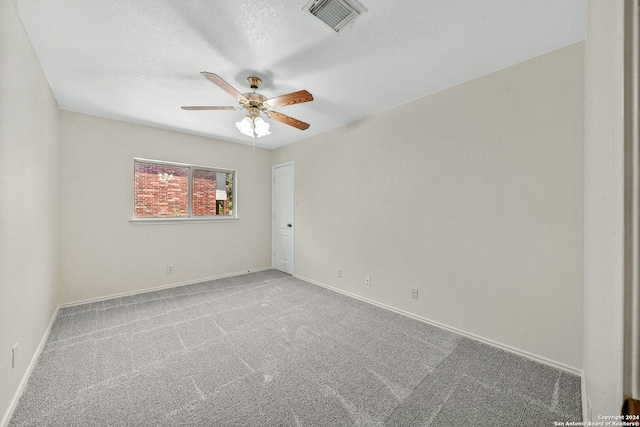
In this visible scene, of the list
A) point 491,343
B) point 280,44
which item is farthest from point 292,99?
point 491,343

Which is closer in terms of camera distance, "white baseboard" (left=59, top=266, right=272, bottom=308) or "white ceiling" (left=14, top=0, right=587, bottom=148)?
"white ceiling" (left=14, top=0, right=587, bottom=148)

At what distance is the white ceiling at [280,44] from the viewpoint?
5.15 ft

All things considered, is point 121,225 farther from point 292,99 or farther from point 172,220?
point 292,99

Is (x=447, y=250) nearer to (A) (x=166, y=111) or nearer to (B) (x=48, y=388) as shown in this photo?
(B) (x=48, y=388)

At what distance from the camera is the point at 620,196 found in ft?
1.86

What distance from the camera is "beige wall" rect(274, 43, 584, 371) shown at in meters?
1.90

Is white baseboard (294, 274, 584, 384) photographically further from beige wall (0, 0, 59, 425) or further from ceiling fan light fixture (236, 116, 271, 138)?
beige wall (0, 0, 59, 425)

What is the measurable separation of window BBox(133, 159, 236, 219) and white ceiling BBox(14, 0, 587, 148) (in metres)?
1.24

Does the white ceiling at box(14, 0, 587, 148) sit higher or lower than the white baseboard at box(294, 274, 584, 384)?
higher

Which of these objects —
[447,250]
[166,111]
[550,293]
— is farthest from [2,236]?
[550,293]

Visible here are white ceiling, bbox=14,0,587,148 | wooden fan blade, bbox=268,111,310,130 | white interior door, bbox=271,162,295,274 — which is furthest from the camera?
white interior door, bbox=271,162,295,274

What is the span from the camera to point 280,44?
1.88 m

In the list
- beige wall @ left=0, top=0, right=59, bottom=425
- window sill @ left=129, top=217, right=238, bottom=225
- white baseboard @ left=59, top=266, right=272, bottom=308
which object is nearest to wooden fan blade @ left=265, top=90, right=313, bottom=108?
beige wall @ left=0, top=0, right=59, bottom=425

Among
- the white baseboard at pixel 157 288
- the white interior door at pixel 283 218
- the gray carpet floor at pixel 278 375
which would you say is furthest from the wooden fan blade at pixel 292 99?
the white baseboard at pixel 157 288
